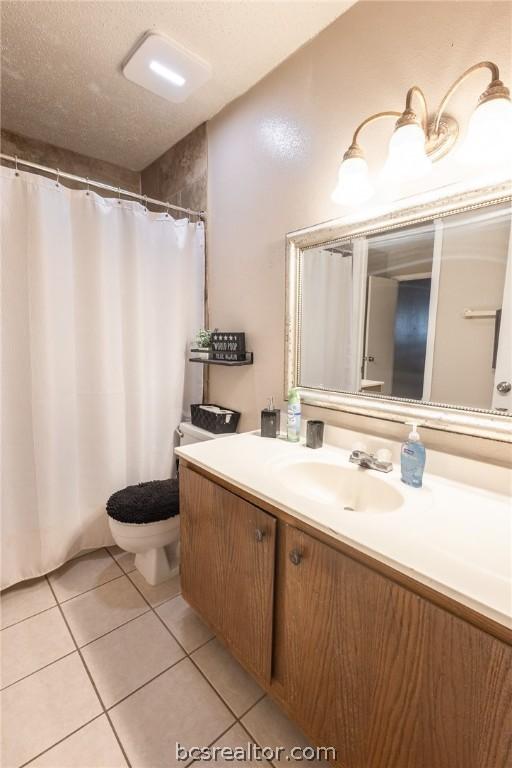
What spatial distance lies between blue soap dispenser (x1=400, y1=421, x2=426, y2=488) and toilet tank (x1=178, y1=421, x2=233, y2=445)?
3.02ft

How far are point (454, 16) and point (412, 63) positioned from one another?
129mm

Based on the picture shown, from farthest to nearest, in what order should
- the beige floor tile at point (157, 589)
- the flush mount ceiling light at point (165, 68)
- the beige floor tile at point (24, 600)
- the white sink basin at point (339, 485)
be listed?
1. the beige floor tile at point (157, 589)
2. the beige floor tile at point (24, 600)
3. the flush mount ceiling light at point (165, 68)
4. the white sink basin at point (339, 485)

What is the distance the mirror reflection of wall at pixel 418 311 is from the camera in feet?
3.13

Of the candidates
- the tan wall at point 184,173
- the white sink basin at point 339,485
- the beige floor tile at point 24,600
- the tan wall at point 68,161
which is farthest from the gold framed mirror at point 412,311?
the tan wall at point 68,161

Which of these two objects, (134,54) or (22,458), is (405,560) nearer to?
(22,458)

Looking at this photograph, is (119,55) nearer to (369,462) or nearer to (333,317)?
(333,317)

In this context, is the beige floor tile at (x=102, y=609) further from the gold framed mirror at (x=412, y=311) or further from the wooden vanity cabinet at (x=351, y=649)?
the gold framed mirror at (x=412, y=311)

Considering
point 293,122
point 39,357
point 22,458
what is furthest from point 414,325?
point 22,458

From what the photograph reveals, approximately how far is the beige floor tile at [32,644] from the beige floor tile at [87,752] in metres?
0.32

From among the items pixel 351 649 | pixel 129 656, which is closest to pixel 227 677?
pixel 129 656

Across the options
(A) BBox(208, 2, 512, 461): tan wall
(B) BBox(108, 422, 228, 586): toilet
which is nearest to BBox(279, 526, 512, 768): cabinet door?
(A) BBox(208, 2, 512, 461): tan wall

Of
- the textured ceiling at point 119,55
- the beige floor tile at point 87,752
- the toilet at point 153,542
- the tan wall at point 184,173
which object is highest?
the textured ceiling at point 119,55

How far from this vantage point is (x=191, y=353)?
2016mm

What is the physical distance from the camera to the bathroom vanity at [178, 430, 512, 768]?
604 millimetres
